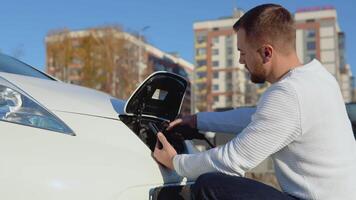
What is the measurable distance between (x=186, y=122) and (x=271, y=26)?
788 mm

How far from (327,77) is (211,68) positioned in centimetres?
9484

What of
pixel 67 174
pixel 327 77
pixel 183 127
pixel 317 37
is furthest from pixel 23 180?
pixel 317 37

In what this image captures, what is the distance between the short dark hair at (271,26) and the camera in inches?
83.7

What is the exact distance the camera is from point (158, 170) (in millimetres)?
2232

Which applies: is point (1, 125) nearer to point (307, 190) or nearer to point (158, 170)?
point (158, 170)

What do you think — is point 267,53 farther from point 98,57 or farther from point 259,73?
point 98,57

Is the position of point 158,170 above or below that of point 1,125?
below

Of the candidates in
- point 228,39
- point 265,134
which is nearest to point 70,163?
point 265,134

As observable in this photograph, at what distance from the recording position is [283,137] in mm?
2014

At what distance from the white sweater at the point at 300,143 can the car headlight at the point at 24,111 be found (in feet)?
1.76

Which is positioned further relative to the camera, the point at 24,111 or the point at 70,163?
the point at 24,111

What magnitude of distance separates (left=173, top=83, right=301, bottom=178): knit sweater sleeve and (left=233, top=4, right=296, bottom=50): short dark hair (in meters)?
0.20

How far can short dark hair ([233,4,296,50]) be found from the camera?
2125 mm

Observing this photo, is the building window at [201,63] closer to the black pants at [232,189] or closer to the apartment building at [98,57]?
the apartment building at [98,57]
